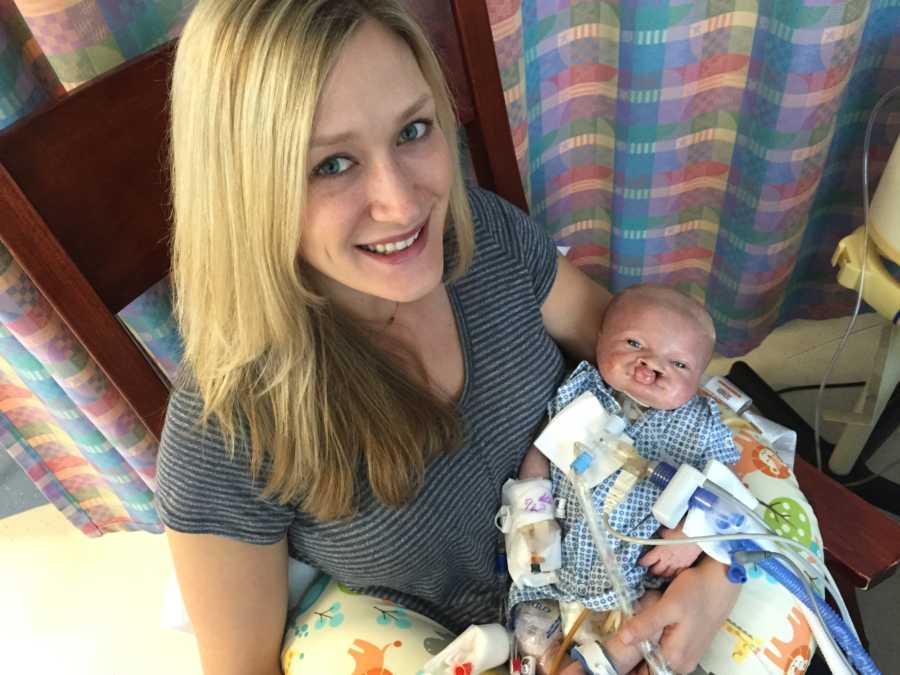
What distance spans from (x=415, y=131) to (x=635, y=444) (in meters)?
0.59

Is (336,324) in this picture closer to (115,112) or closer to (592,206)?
(115,112)

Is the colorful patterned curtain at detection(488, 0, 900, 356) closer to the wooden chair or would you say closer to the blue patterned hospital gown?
the wooden chair

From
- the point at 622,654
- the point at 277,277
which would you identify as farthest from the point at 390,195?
the point at 622,654

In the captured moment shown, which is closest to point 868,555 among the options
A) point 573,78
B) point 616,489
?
point 616,489

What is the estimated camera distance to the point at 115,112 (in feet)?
2.51

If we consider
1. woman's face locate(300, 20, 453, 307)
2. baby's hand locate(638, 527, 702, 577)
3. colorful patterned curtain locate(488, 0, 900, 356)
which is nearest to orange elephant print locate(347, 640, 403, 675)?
baby's hand locate(638, 527, 702, 577)

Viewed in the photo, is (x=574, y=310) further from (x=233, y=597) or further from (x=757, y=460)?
(x=233, y=597)

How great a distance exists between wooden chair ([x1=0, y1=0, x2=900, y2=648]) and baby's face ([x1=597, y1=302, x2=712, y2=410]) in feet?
0.85

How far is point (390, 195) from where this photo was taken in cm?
71

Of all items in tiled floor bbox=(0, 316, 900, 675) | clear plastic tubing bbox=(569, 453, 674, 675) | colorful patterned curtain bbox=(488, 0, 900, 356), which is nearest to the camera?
clear plastic tubing bbox=(569, 453, 674, 675)

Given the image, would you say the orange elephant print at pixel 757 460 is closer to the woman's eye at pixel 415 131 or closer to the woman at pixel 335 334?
the woman at pixel 335 334

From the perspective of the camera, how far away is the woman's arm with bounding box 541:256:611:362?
3.74 feet

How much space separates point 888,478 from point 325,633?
1.30 meters

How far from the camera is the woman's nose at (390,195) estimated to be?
2.32 ft
